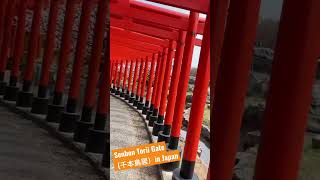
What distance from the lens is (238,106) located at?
3684mm

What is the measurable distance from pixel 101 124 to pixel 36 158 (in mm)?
1547

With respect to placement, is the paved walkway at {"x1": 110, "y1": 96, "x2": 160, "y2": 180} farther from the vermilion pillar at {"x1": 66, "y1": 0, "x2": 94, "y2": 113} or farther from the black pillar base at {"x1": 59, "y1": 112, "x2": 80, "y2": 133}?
the vermilion pillar at {"x1": 66, "y1": 0, "x2": 94, "y2": 113}

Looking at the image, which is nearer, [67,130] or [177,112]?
[67,130]

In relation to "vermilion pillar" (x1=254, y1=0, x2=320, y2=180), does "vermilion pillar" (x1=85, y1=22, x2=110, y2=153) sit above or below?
below

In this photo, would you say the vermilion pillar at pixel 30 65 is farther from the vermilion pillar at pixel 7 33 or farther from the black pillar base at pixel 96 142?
the black pillar base at pixel 96 142

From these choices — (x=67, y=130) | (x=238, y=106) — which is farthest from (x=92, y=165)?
(x=238, y=106)

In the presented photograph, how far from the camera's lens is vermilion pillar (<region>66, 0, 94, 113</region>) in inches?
372

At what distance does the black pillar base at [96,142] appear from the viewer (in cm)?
785

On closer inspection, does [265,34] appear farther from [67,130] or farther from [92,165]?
[67,130]

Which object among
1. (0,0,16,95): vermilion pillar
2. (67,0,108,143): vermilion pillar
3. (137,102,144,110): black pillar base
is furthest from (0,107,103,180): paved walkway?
(137,102,144,110): black pillar base

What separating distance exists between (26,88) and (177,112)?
4.35 metres

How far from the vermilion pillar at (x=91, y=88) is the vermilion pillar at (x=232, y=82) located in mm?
5143

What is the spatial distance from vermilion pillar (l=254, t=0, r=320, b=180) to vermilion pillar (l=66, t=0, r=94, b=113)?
23.8 feet

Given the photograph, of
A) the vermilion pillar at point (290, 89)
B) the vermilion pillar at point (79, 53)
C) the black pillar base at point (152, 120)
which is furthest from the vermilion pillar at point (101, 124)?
the black pillar base at point (152, 120)
